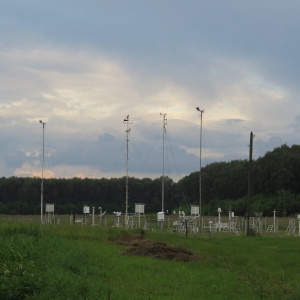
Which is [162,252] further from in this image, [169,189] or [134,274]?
[169,189]

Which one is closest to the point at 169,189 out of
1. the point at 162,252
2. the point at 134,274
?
the point at 162,252

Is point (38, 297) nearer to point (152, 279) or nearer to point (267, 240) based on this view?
point (152, 279)

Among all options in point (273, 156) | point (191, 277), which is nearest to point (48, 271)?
point (191, 277)

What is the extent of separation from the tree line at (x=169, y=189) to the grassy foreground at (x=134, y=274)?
8267 centimetres

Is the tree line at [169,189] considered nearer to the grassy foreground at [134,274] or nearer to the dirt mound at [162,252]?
the dirt mound at [162,252]

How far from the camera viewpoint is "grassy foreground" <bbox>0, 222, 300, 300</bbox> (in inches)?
589

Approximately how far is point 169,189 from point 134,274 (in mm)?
106209

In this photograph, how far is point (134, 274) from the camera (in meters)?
19.6

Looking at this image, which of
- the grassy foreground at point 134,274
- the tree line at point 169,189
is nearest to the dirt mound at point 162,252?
the grassy foreground at point 134,274

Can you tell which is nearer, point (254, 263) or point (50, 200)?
point (254, 263)

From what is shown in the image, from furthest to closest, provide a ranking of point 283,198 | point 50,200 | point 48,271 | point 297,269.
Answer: point 50,200, point 283,198, point 297,269, point 48,271

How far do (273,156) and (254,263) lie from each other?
9115 centimetres

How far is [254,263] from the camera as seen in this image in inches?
977

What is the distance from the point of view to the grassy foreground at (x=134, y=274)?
49.1 feet
